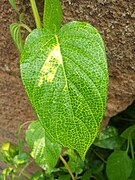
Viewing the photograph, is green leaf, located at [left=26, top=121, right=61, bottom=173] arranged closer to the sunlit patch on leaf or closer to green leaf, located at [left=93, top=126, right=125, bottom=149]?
green leaf, located at [left=93, top=126, right=125, bottom=149]

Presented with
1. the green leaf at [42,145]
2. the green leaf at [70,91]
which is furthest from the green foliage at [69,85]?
the green leaf at [42,145]

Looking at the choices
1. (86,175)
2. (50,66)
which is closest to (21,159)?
(86,175)

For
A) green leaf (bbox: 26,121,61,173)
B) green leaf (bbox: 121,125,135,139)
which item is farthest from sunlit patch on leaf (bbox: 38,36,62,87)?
green leaf (bbox: 121,125,135,139)

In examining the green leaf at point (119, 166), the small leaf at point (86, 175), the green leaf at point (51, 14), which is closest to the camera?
the green leaf at point (51, 14)

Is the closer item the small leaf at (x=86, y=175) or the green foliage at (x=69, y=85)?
the green foliage at (x=69, y=85)

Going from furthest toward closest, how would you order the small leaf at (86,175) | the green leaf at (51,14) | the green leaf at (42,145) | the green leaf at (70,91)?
1. the small leaf at (86,175)
2. the green leaf at (42,145)
3. the green leaf at (51,14)
4. the green leaf at (70,91)

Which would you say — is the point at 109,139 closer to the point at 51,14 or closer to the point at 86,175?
the point at 86,175

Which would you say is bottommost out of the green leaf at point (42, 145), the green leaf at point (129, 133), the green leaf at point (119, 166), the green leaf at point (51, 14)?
the green leaf at point (119, 166)

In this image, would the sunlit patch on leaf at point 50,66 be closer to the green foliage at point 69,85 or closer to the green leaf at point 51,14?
the green foliage at point 69,85
